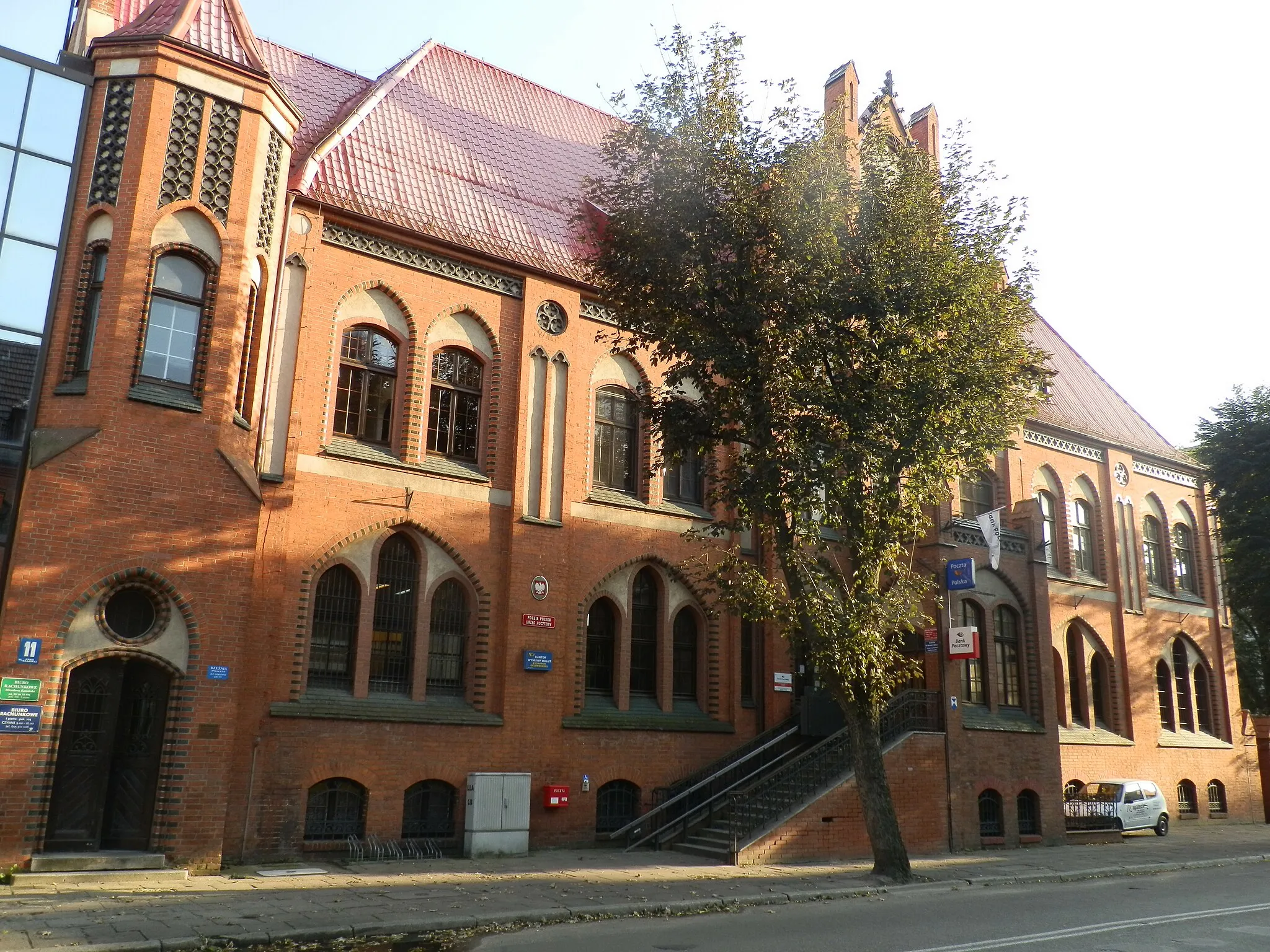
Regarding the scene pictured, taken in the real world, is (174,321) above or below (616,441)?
below

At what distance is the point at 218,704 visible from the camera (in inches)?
545

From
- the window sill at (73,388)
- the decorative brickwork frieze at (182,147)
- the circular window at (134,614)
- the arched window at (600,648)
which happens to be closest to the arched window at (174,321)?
the window sill at (73,388)

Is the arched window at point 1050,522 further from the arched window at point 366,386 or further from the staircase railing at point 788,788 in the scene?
the arched window at point 366,386

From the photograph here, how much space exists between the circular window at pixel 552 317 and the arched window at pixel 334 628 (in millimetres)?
5911

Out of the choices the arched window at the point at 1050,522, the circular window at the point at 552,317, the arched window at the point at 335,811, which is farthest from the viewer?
the arched window at the point at 1050,522

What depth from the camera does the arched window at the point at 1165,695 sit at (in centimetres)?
2933

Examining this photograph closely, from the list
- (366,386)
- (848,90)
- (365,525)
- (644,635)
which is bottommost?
(644,635)

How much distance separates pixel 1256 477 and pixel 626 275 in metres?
22.7

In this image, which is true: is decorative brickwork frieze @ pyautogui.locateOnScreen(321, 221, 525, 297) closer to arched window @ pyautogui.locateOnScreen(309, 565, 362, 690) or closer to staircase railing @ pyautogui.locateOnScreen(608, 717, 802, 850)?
arched window @ pyautogui.locateOnScreen(309, 565, 362, 690)

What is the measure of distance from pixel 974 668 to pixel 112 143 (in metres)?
19.5

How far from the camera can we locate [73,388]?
13828 millimetres

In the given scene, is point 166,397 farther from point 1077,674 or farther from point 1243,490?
point 1243,490

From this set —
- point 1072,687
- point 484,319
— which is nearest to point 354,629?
point 484,319

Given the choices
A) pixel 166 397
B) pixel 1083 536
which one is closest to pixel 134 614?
pixel 166 397
